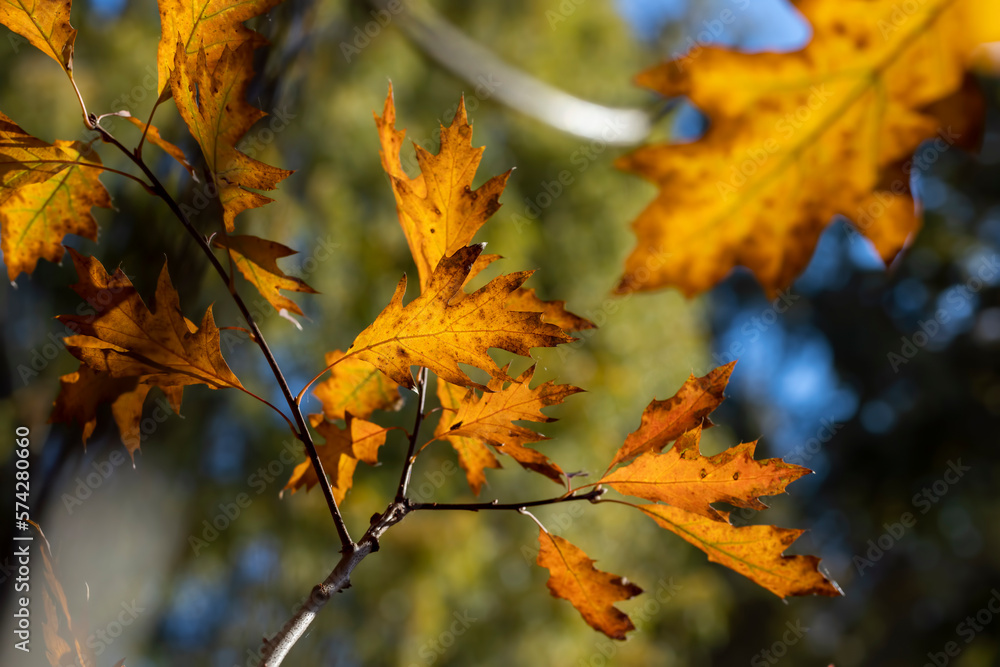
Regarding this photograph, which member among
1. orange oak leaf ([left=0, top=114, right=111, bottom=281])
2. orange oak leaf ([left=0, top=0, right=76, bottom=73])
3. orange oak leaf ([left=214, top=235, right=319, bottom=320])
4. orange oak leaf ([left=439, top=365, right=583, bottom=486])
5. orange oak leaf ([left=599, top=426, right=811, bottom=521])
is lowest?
orange oak leaf ([left=599, top=426, right=811, bottom=521])

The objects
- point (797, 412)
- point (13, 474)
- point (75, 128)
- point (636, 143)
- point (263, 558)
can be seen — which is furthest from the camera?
point (797, 412)

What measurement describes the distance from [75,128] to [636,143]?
3.36 metres

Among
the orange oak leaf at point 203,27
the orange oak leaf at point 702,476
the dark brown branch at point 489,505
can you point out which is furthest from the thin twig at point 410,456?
the orange oak leaf at point 203,27

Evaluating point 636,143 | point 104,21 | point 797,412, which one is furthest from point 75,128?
point 797,412

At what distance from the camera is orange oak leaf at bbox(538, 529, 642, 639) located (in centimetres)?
39

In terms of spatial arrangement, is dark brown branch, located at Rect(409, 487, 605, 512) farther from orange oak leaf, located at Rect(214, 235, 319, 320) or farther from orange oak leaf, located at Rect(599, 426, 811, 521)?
orange oak leaf, located at Rect(214, 235, 319, 320)

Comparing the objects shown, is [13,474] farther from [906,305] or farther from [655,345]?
[906,305]

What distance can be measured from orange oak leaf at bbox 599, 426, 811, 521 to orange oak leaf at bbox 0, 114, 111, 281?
37cm

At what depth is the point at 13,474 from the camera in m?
0.75

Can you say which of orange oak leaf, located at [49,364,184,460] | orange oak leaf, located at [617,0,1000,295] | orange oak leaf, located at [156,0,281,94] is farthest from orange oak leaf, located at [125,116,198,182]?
orange oak leaf, located at [617,0,1000,295]

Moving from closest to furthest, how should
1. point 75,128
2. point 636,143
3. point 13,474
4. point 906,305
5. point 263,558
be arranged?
1. point 13,474
2. point 75,128
3. point 263,558
4. point 636,143
5. point 906,305

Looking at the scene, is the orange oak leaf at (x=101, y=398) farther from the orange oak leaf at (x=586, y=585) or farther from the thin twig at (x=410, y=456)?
the orange oak leaf at (x=586, y=585)

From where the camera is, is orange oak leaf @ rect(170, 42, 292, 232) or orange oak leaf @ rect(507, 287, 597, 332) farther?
orange oak leaf @ rect(507, 287, 597, 332)

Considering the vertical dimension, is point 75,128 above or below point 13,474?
above
